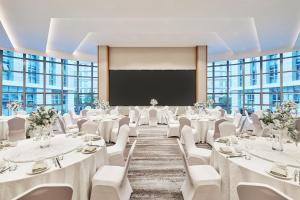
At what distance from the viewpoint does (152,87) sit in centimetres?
1176

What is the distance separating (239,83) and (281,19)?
5.58m

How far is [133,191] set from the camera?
301 centimetres

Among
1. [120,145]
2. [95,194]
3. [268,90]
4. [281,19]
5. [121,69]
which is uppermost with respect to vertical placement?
[281,19]

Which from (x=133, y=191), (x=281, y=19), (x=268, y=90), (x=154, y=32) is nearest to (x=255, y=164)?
(x=133, y=191)

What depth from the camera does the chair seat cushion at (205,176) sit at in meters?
2.33

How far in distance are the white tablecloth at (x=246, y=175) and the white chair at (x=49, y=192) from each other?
6.00 ft

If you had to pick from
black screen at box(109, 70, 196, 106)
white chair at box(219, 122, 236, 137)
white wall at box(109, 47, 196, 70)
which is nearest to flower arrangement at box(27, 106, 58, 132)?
white chair at box(219, 122, 236, 137)

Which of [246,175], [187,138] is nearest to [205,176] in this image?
[246,175]

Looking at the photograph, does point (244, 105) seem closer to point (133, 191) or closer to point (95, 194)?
point (133, 191)

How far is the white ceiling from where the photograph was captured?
19.9 ft

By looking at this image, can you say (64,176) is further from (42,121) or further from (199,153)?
(199,153)

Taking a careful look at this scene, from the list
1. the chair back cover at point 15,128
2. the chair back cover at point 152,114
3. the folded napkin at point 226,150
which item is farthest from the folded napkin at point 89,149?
the chair back cover at point 152,114

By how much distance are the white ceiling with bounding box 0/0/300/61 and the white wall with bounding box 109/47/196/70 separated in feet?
1.91

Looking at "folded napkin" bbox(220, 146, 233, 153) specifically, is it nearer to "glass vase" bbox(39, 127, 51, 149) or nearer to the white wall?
"glass vase" bbox(39, 127, 51, 149)
